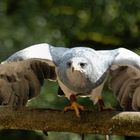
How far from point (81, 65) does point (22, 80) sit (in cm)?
24

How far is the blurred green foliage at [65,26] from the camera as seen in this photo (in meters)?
2.42

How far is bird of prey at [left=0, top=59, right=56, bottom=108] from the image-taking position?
5.50ft

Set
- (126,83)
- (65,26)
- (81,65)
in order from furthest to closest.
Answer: (65,26), (126,83), (81,65)

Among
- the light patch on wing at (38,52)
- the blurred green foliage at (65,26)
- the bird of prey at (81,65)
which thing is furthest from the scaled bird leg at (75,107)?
the blurred green foliage at (65,26)

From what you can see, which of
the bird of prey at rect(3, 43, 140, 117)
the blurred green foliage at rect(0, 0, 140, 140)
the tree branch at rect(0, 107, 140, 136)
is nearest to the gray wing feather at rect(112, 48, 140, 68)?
the bird of prey at rect(3, 43, 140, 117)

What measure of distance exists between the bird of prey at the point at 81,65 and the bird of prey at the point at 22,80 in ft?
0.29

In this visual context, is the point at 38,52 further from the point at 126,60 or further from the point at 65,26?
the point at 65,26

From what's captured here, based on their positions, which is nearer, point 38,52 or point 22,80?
point 38,52

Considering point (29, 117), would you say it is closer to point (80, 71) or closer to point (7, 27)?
point (80, 71)

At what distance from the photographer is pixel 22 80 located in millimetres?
1706

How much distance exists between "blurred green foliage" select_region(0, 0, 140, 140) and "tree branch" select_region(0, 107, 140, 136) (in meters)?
0.77

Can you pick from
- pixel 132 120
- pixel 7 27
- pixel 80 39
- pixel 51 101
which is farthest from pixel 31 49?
pixel 80 39

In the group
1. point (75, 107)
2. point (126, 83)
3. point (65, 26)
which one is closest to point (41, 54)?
point (75, 107)

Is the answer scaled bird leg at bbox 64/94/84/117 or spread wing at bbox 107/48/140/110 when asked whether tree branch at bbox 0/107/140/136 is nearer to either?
scaled bird leg at bbox 64/94/84/117
